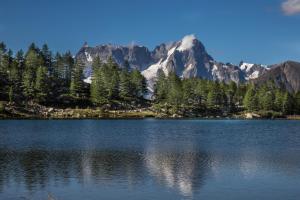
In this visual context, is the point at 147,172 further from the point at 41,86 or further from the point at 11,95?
the point at 41,86

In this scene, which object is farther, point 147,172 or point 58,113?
point 58,113

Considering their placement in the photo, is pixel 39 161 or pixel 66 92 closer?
pixel 39 161

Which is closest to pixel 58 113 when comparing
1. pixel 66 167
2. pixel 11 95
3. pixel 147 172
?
pixel 11 95

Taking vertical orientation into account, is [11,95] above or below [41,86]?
below

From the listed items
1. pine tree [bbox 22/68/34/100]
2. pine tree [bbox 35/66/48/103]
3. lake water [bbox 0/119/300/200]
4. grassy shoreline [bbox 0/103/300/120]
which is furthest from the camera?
pine tree [bbox 35/66/48/103]

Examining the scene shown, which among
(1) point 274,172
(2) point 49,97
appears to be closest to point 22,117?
(2) point 49,97

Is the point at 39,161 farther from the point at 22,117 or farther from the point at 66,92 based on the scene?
the point at 66,92

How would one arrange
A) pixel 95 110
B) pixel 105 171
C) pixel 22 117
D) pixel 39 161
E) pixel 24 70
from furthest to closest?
pixel 24 70 → pixel 95 110 → pixel 22 117 → pixel 39 161 → pixel 105 171

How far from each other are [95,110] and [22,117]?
107 feet

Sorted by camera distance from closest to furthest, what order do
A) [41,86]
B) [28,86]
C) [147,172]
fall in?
[147,172] → [28,86] → [41,86]

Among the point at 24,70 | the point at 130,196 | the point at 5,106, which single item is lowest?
the point at 130,196

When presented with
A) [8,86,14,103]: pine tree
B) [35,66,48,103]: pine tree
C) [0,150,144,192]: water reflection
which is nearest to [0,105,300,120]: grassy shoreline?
[8,86,14,103]: pine tree

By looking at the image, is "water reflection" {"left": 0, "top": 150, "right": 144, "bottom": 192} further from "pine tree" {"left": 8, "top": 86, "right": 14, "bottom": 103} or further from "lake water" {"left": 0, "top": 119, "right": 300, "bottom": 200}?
"pine tree" {"left": 8, "top": 86, "right": 14, "bottom": 103}

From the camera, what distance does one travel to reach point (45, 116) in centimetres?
16488
